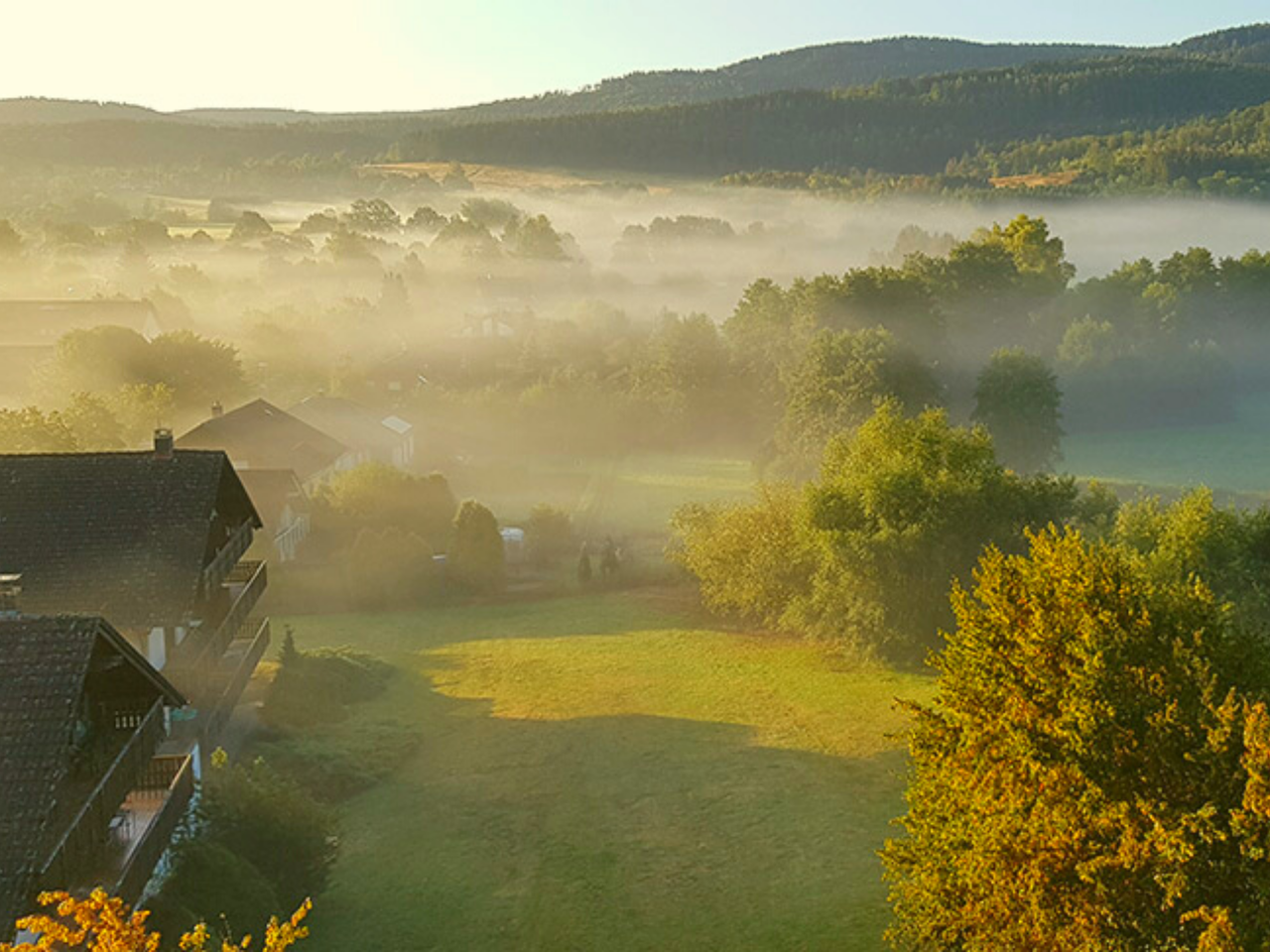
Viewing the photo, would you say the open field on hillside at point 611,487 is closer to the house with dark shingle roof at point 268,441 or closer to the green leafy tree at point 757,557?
the house with dark shingle roof at point 268,441

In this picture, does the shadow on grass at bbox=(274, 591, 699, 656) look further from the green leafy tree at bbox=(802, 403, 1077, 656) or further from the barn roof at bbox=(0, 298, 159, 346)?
the barn roof at bbox=(0, 298, 159, 346)

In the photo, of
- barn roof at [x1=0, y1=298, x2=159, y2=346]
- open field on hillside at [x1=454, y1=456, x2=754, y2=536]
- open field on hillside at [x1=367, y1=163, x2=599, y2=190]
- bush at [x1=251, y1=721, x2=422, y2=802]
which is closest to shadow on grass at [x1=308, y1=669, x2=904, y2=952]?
bush at [x1=251, y1=721, x2=422, y2=802]

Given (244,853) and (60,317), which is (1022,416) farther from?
(60,317)

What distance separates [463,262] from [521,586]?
8748 centimetres

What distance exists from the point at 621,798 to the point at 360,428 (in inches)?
1591

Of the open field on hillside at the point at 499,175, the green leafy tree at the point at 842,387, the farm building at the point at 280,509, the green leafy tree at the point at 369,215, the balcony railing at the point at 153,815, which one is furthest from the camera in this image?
the open field on hillside at the point at 499,175

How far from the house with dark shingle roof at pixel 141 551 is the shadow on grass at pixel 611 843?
431 cm

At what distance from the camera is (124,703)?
1691 cm

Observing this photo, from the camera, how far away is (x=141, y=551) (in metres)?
22.3

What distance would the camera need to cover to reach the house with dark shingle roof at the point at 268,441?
175 feet

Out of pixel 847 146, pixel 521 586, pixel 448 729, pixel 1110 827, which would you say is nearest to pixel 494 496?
pixel 521 586

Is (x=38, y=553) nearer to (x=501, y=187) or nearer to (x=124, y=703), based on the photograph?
(x=124, y=703)

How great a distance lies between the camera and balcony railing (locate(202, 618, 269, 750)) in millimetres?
23172

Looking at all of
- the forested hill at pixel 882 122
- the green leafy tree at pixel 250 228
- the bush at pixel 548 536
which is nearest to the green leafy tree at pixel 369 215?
the forested hill at pixel 882 122
